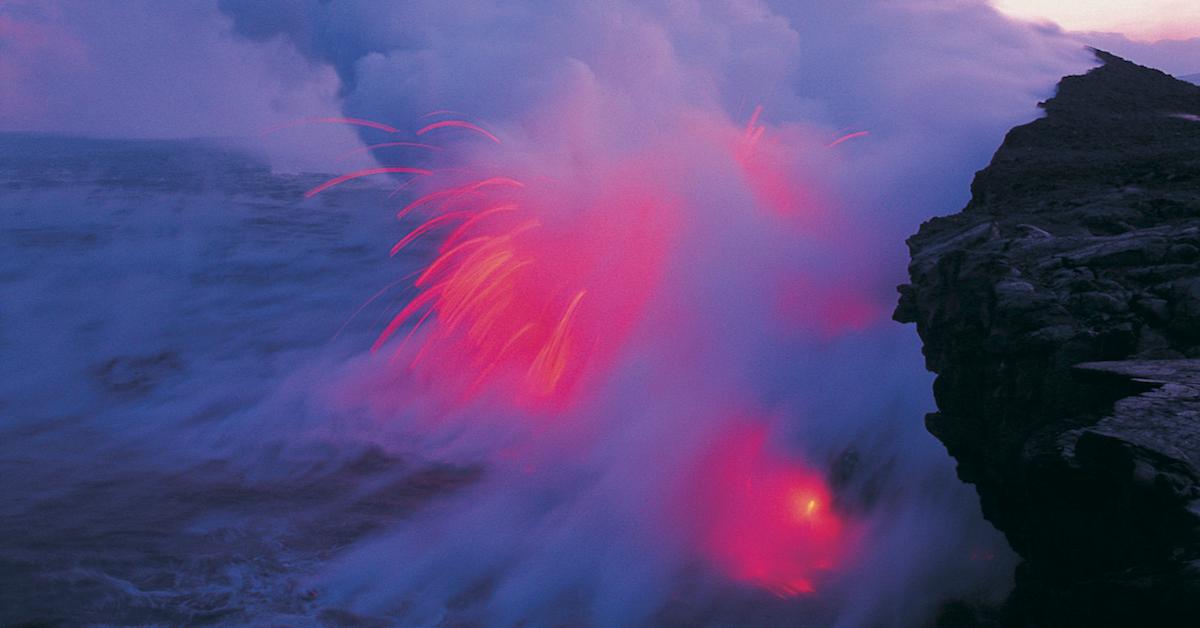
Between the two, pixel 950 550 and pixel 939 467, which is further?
pixel 939 467

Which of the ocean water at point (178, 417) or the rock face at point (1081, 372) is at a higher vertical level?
the ocean water at point (178, 417)

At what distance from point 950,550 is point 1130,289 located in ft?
18.9

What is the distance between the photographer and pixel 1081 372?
6426 mm

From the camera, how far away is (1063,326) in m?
7.33

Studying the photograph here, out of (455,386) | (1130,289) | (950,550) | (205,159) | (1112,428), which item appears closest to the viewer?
(1112,428)

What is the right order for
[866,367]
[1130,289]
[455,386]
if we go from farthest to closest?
[455,386]
[866,367]
[1130,289]

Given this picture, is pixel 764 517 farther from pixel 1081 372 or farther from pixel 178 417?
pixel 178 417

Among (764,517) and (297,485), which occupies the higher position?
(297,485)

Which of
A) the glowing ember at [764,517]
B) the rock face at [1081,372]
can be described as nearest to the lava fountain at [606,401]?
the glowing ember at [764,517]

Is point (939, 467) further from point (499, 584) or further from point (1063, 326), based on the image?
point (499, 584)

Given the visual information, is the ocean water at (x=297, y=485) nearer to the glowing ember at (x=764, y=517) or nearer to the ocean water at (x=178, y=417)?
the ocean water at (x=178, y=417)

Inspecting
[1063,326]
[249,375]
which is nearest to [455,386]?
[249,375]

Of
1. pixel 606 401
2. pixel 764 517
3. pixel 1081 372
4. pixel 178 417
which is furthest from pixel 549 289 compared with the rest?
pixel 1081 372

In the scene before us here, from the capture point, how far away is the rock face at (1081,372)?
16.4 ft
